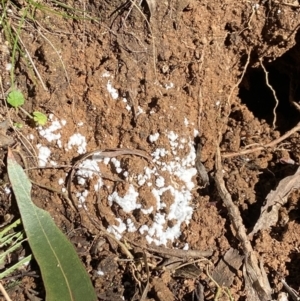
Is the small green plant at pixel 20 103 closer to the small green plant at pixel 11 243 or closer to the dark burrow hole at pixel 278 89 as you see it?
the small green plant at pixel 11 243

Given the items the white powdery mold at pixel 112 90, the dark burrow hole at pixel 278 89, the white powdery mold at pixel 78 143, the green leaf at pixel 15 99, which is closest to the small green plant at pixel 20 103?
the green leaf at pixel 15 99

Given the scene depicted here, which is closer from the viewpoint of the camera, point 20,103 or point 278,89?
point 20,103

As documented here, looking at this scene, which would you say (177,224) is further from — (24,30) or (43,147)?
(24,30)

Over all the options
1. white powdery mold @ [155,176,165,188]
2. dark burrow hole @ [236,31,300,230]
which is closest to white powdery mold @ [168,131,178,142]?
white powdery mold @ [155,176,165,188]

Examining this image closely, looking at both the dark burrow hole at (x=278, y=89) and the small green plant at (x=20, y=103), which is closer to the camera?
the small green plant at (x=20, y=103)

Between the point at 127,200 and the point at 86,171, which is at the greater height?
the point at 86,171

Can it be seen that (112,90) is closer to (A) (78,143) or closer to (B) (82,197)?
(A) (78,143)

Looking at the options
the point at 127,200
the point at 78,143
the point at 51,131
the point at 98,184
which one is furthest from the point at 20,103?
the point at 127,200

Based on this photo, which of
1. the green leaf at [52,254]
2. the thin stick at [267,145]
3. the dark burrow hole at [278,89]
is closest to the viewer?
the green leaf at [52,254]
